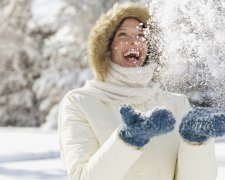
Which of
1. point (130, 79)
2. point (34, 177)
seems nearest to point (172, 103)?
point (130, 79)

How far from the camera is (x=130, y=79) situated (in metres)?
2.00

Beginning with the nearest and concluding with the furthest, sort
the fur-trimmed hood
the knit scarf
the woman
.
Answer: the woman
the knit scarf
the fur-trimmed hood

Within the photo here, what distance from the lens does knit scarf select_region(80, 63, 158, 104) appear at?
1.99 meters

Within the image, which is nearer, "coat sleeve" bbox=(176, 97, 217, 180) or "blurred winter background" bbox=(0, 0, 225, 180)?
"coat sleeve" bbox=(176, 97, 217, 180)

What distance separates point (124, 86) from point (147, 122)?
44 centimetres

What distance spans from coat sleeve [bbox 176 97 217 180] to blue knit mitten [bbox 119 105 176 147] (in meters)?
0.20

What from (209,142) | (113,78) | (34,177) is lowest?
(34,177)

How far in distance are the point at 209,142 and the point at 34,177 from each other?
422cm

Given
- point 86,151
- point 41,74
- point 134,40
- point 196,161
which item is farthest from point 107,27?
point 41,74

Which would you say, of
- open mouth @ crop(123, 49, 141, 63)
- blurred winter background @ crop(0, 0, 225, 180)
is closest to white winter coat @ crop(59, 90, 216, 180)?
open mouth @ crop(123, 49, 141, 63)

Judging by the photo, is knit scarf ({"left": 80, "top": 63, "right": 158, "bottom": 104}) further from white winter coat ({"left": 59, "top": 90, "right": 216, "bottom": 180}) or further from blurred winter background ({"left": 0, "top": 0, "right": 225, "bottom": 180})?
blurred winter background ({"left": 0, "top": 0, "right": 225, "bottom": 180})

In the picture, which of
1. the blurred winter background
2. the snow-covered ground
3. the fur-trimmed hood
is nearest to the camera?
the fur-trimmed hood

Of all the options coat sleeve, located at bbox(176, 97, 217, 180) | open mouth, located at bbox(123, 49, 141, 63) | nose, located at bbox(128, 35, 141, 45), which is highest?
nose, located at bbox(128, 35, 141, 45)

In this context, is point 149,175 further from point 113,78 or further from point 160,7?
point 160,7
